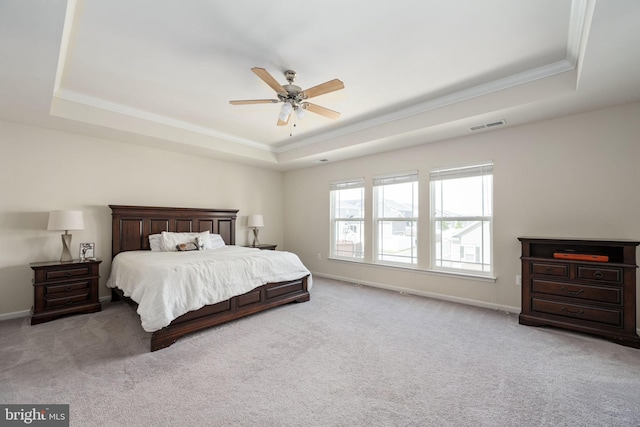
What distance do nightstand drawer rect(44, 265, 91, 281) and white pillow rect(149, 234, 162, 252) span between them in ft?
2.86

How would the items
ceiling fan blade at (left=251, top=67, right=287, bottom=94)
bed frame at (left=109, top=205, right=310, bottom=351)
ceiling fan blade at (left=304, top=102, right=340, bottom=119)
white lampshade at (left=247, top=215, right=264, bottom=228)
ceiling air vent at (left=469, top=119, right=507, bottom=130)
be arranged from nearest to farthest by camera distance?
ceiling fan blade at (left=251, top=67, right=287, bottom=94)
bed frame at (left=109, top=205, right=310, bottom=351)
ceiling fan blade at (left=304, top=102, right=340, bottom=119)
ceiling air vent at (left=469, top=119, right=507, bottom=130)
white lampshade at (left=247, top=215, right=264, bottom=228)

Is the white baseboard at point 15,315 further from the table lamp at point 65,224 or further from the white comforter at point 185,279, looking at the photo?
the white comforter at point 185,279

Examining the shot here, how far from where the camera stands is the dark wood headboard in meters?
4.26

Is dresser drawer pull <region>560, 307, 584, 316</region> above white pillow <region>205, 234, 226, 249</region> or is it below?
below

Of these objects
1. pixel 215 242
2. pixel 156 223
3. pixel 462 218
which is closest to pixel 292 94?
pixel 462 218

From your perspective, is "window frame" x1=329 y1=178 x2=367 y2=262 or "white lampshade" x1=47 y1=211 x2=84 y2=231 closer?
"white lampshade" x1=47 y1=211 x2=84 y2=231

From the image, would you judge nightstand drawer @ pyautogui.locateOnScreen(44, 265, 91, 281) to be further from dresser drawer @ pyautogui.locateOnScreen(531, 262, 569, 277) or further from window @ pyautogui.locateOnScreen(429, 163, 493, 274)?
dresser drawer @ pyautogui.locateOnScreen(531, 262, 569, 277)

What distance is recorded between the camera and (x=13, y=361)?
93.1 inches

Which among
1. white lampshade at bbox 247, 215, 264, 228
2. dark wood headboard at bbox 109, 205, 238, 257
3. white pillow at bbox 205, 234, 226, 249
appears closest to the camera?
dark wood headboard at bbox 109, 205, 238, 257

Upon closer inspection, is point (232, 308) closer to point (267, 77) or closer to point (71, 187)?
point (267, 77)

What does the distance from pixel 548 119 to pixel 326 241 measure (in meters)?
4.07

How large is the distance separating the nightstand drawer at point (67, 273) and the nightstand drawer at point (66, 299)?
0.22 m

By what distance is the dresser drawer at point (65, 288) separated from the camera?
10.9 ft

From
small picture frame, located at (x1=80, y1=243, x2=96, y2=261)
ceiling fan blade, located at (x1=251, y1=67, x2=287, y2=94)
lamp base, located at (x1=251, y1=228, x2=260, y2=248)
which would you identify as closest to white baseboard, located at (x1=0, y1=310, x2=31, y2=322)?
small picture frame, located at (x1=80, y1=243, x2=96, y2=261)
